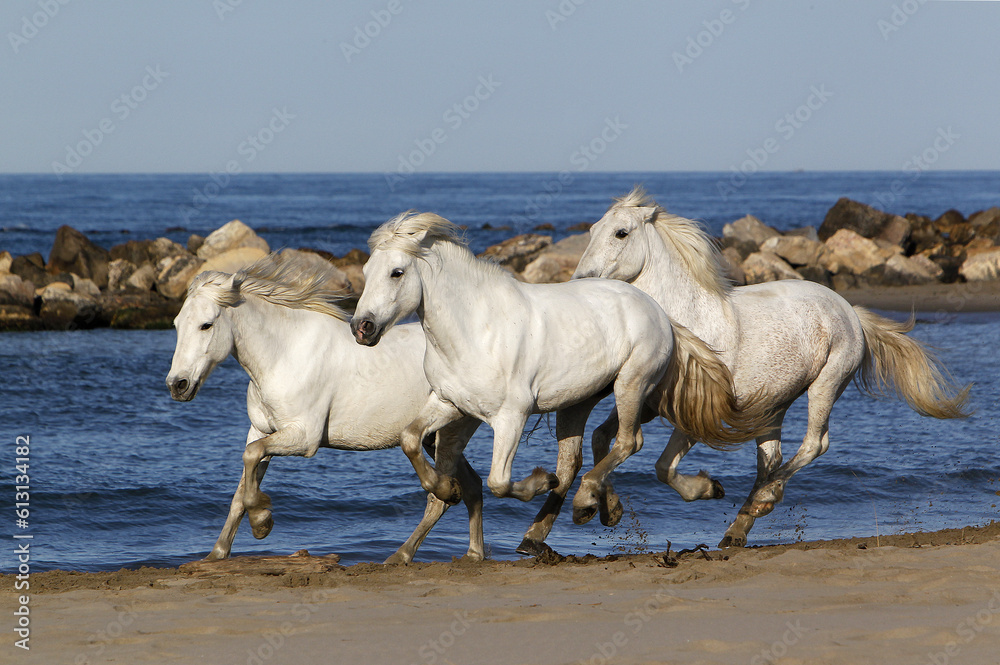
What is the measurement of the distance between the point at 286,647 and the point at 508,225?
48.2 meters

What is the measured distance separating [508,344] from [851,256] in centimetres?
2127

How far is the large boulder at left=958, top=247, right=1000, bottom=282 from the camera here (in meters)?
23.8

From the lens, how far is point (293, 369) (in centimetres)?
635

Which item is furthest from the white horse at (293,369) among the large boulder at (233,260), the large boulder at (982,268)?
the large boulder at (982,268)

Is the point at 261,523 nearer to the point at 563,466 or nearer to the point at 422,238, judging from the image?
the point at 563,466

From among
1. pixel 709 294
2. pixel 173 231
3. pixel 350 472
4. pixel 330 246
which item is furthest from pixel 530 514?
pixel 173 231

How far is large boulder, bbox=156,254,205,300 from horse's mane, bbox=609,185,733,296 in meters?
17.2

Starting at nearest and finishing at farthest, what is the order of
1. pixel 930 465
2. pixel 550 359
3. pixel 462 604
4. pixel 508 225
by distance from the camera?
pixel 462 604 → pixel 550 359 → pixel 930 465 → pixel 508 225

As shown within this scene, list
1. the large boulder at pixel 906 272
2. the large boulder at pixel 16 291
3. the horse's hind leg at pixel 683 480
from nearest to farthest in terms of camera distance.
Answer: the horse's hind leg at pixel 683 480, the large boulder at pixel 16 291, the large boulder at pixel 906 272

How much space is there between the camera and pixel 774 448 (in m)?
7.46

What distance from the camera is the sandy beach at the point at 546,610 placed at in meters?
4.21

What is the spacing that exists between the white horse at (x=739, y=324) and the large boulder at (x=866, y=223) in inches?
922

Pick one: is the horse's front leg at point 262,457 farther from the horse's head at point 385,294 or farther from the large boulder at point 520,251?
the large boulder at point 520,251

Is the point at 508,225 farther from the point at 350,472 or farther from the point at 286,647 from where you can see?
the point at 286,647
